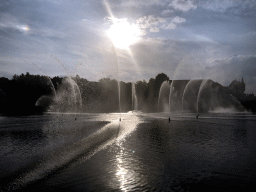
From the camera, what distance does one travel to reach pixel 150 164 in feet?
41.5

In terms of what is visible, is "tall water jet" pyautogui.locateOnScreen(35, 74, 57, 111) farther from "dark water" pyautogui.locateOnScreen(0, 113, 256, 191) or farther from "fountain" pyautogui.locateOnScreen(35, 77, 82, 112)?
"dark water" pyautogui.locateOnScreen(0, 113, 256, 191)

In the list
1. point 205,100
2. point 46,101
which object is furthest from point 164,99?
point 46,101

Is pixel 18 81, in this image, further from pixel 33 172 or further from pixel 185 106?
pixel 33 172

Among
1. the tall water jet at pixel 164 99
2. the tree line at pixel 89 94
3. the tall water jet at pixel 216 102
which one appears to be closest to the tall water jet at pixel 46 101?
Result: the tree line at pixel 89 94

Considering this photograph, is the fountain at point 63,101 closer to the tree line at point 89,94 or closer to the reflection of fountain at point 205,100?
the tree line at point 89,94

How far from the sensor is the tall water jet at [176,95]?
11025 cm

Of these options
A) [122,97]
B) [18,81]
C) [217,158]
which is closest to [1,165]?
[217,158]

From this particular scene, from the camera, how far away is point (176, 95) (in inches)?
5133

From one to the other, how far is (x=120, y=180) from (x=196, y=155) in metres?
6.78

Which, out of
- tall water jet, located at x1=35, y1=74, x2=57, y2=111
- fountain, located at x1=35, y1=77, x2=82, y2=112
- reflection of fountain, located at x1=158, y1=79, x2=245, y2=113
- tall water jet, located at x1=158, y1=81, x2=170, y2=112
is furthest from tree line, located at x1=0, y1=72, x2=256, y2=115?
reflection of fountain, located at x1=158, y1=79, x2=245, y2=113

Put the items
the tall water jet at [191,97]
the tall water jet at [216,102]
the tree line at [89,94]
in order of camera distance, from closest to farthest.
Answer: the tree line at [89,94] → the tall water jet at [216,102] → the tall water jet at [191,97]

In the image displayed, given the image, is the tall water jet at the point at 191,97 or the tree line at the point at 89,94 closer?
the tree line at the point at 89,94

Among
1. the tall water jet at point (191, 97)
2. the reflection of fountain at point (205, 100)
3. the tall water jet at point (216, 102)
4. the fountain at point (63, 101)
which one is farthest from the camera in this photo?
the tall water jet at point (191, 97)

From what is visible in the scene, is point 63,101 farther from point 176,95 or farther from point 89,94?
point 176,95
